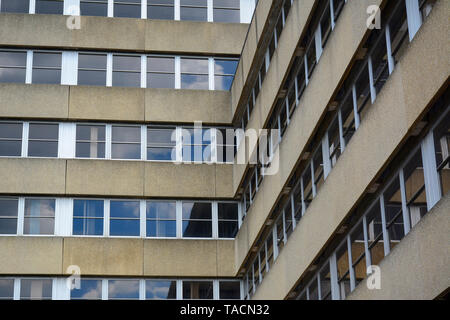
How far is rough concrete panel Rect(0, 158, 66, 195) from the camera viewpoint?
3288 cm

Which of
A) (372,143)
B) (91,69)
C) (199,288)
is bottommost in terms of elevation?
(372,143)

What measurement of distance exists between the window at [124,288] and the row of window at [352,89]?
9599mm

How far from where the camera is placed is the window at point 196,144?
1344 inches

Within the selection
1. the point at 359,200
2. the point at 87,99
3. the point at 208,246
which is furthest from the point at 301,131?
the point at 87,99

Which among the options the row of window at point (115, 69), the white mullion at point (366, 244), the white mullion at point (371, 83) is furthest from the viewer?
the row of window at point (115, 69)

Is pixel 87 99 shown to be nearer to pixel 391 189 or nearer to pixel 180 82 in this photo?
pixel 180 82

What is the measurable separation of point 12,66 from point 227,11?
30.3 feet

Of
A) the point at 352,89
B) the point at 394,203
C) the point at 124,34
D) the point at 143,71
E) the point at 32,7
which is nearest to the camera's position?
the point at 394,203

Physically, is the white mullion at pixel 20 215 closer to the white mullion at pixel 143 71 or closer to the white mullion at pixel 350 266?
the white mullion at pixel 143 71

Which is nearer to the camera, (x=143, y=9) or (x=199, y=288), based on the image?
(x=199, y=288)

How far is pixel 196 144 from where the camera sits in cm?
3425

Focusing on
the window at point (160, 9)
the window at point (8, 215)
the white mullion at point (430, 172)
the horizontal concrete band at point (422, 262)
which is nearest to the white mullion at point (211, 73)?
the window at point (160, 9)

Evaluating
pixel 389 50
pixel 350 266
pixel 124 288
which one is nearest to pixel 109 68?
pixel 124 288

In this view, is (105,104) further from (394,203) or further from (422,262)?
(422,262)
